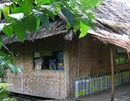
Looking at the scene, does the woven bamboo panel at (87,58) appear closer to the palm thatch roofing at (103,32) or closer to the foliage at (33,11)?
the palm thatch roofing at (103,32)

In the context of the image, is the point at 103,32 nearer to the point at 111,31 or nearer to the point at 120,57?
the point at 111,31

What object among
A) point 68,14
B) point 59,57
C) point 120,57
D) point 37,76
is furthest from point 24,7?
point 120,57

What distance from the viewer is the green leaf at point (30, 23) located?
68 cm

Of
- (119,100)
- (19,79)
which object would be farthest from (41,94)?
(119,100)

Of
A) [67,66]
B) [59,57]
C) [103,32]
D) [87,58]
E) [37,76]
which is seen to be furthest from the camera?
[37,76]

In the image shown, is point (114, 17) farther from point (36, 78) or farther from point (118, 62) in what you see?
point (36, 78)

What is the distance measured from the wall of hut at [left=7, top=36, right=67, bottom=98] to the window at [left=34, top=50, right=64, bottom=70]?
0.13 m

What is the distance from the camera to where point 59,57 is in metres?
7.27

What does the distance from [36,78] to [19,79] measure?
98 cm

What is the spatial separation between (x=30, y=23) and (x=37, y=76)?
23.8ft

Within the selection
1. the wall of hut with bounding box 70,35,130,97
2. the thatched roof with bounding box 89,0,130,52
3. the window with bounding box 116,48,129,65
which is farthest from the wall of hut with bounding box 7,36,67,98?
the window with bounding box 116,48,129,65

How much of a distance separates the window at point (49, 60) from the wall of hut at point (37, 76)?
5.0 inches

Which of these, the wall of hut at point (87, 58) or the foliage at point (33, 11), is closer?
the foliage at point (33, 11)

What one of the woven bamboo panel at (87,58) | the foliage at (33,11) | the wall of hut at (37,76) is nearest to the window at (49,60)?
the wall of hut at (37,76)
